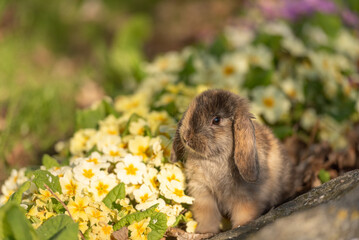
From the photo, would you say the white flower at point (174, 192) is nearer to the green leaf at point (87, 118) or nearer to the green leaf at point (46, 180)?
the green leaf at point (46, 180)

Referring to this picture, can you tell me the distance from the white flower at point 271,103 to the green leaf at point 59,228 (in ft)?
8.58

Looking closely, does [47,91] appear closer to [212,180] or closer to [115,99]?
[115,99]

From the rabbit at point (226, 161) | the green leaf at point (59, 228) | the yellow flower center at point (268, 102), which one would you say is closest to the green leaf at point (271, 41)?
the yellow flower center at point (268, 102)

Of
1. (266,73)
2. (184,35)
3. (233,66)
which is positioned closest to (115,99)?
(233,66)

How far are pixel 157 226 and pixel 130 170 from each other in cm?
52

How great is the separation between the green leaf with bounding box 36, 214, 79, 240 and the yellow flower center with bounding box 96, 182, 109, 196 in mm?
552

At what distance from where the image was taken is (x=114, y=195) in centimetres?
324

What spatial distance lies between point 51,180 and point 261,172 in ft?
5.01

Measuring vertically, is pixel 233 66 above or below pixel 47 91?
below

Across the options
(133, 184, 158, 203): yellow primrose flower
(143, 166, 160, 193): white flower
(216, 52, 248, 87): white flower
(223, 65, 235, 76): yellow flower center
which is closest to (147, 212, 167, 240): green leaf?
(133, 184, 158, 203): yellow primrose flower

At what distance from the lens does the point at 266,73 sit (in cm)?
491

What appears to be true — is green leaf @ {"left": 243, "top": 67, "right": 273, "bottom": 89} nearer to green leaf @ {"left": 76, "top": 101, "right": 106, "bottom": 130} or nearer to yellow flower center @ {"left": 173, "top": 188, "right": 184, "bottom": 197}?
green leaf @ {"left": 76, "top": 101, "right": 106, "bottom": 130}

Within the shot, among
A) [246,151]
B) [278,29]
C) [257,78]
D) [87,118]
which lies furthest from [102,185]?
[278,29]

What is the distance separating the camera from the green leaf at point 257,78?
4.91 m
